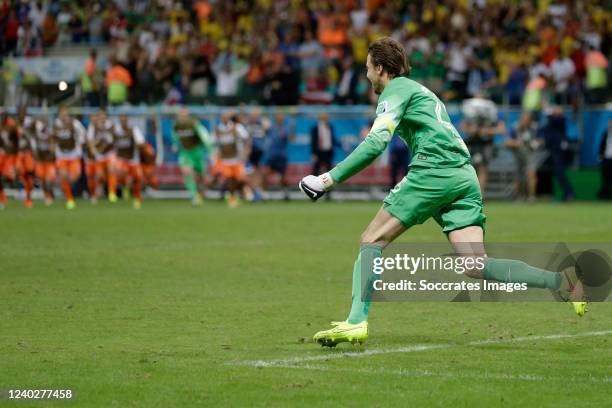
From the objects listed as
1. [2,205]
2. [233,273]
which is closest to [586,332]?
[233,273]

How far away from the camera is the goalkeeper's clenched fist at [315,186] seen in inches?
325

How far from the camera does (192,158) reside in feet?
102

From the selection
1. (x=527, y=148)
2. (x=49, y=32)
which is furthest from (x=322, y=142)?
(x=49, y=32)

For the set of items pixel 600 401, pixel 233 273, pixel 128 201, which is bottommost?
pixel 128 201

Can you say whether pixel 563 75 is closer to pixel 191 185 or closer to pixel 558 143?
pixel 558 143

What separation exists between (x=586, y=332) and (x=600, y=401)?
3054 millimetres

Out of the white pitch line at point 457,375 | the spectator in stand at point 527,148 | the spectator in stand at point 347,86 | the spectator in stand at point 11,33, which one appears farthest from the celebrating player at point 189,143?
the white pitch line at point 457,375

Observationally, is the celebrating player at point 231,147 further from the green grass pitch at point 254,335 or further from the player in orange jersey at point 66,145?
the green grass pitch at point 254,335

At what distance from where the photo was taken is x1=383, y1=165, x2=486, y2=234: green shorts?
897 cm

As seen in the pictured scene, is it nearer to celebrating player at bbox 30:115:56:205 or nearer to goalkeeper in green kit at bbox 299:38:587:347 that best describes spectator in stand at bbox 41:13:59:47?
celebrating player at bbox 30:115:56:205

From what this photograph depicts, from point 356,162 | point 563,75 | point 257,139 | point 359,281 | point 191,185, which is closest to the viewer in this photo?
point 356,162

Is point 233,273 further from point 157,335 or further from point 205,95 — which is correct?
point 205,95

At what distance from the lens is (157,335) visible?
9844 millimetres

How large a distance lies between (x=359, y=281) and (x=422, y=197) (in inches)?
29.5
